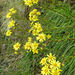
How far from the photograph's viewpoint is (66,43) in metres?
2.20

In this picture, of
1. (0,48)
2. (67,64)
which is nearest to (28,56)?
(67,64)

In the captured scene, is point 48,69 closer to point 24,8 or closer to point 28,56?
point 28,56

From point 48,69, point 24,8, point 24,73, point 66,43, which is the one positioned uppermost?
point 24,8

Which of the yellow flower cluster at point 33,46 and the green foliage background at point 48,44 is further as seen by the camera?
the green foliage background at point 48,44

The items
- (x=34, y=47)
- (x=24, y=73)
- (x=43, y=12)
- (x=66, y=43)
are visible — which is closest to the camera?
(x=34, y=47)

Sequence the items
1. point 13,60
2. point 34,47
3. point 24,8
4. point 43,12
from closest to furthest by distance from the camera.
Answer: point 34,47
point 13,60
point 43,12
point 24,8

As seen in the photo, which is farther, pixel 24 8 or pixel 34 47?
pixel 24 8

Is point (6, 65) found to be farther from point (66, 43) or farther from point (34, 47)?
point (66, 43)

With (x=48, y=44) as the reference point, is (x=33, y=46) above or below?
above

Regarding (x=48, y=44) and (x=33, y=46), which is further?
(x=48, y=44)

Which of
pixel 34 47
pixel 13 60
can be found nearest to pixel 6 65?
pixel 13 60

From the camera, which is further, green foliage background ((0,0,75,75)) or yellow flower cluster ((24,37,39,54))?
green foliage background ((0,0,75,75))

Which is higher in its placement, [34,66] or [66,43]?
[66,43]

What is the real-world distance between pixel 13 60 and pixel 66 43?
1.50m
